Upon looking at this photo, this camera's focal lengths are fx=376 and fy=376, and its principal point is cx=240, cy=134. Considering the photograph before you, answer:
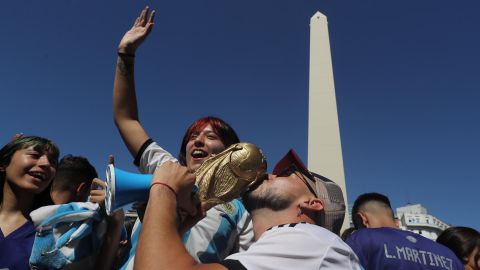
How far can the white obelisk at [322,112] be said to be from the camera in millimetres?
13359

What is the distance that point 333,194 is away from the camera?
1.58m

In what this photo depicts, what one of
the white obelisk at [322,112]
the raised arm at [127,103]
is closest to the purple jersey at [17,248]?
the raised arm at [127,103]

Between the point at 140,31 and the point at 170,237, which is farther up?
the point at 140,31

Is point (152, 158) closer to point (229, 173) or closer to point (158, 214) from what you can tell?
point (229, 173)

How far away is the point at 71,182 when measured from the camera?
7.63 ft

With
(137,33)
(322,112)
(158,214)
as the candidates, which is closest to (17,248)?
(158,214)

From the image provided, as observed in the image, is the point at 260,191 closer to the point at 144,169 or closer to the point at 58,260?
the point at 144,169

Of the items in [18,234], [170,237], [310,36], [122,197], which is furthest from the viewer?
[310,36]

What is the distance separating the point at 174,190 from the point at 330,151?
12981 millimetres

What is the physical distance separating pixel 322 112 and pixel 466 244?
11111 millimetres

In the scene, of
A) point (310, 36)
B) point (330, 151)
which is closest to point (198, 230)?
point (330, 151)

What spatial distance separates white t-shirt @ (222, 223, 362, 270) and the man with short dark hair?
5.23 feet

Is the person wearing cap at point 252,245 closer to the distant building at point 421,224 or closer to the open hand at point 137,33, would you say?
the open hand at point 137,33

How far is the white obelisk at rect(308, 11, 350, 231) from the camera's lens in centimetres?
1336
